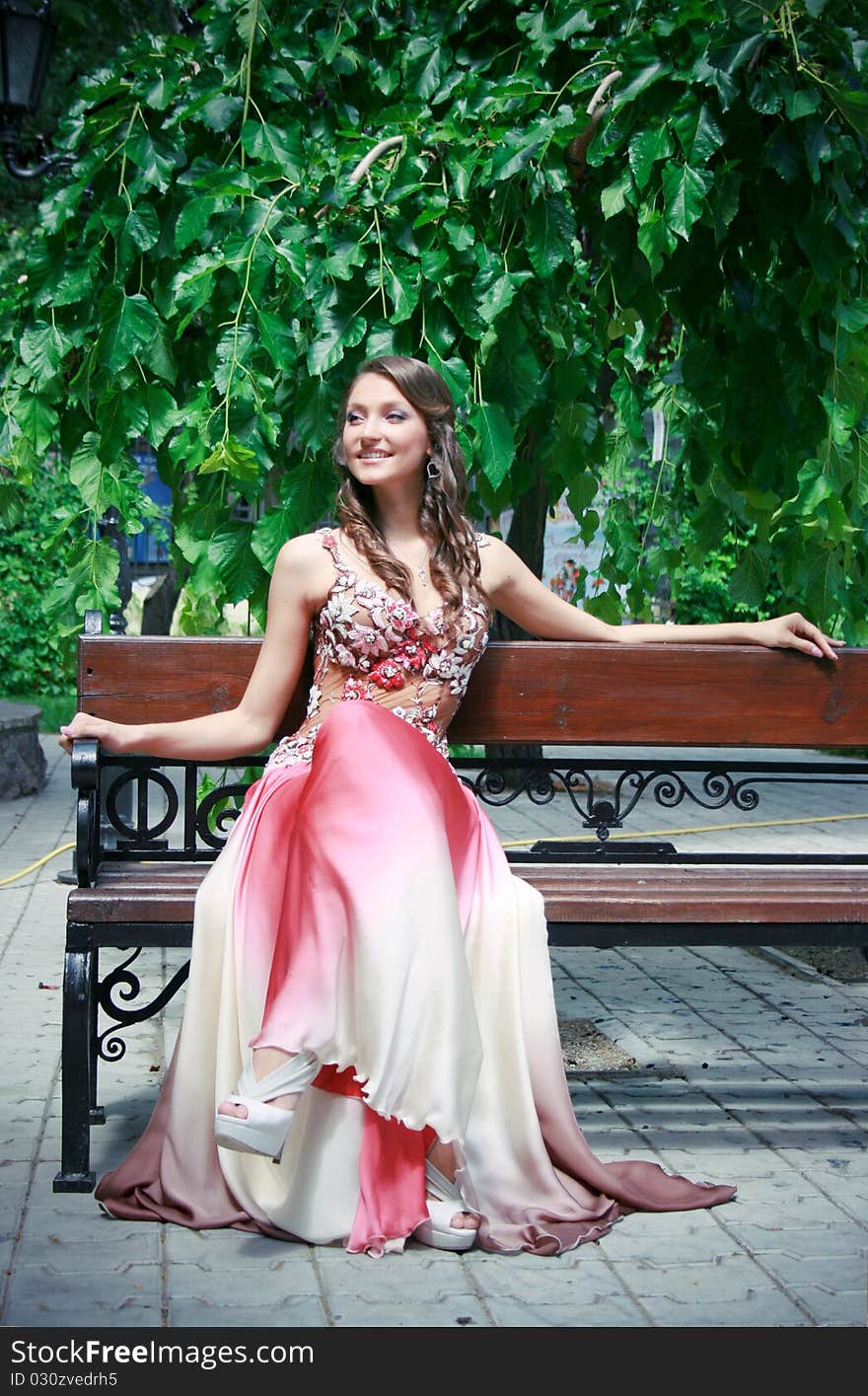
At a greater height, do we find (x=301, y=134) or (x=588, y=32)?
(x=588, y=32)

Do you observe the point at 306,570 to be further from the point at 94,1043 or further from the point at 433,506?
the point at 94,1043

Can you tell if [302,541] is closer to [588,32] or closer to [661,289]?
[661,289]

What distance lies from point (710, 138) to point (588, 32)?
2.47 feet

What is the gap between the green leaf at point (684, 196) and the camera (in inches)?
136

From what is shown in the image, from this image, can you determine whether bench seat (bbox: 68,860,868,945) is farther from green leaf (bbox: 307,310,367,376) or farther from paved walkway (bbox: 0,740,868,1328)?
green leaf (bbox: 307,310,367,376)

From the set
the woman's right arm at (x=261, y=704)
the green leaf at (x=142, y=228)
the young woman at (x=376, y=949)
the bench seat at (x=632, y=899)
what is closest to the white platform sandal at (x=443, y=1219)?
the young woman at (x=376, y=949)

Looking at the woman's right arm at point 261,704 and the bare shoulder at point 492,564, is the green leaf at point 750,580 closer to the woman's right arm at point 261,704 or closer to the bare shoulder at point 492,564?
the bare shoulder at point 492,564

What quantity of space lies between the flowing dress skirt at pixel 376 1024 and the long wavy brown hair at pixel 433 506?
36 centimetres

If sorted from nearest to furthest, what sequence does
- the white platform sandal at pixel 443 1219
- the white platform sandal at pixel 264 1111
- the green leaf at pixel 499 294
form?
the white platform sandal at pixel 264 1111 → the white platform sandal at pixel 443 1219 → the green leaf at pixel 499 294

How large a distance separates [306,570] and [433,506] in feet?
1.16

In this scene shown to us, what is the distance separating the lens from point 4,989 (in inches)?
204

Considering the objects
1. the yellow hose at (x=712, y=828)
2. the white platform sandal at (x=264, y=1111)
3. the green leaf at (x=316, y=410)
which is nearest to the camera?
the white platform sandal at (x=264, y=1111)

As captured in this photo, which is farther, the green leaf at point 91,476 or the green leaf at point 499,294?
the green leaf at point 91,476

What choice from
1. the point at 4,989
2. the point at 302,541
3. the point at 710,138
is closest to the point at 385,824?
the point at 302,541
